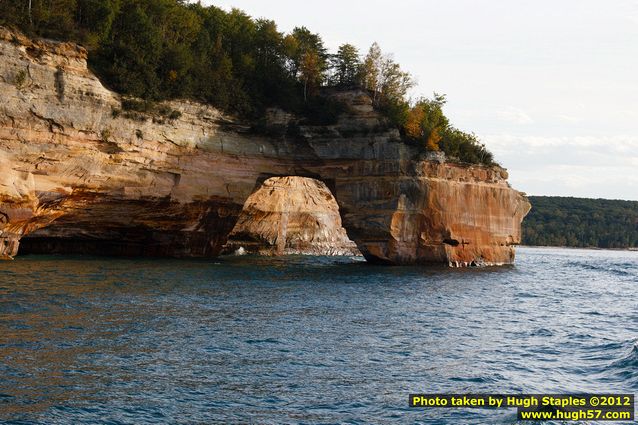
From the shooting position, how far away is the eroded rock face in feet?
192

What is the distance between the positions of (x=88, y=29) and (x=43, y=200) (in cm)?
1262

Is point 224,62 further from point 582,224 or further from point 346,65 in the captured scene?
point 582,224

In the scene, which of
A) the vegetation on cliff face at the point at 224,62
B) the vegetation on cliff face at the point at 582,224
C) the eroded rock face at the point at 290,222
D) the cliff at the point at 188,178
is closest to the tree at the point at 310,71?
the vegetation on cliff face at the point at 224,62

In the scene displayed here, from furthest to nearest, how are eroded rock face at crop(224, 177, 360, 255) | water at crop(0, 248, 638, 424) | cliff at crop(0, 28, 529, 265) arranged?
1. eroded rock face at crop(224, 177, 360, 255)
2. cliff at crop(0, 28, 529, 265)
3. water at crop(0, 248, 638, 424)

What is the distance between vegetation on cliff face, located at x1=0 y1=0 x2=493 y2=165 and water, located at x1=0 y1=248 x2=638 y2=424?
15.3 meters

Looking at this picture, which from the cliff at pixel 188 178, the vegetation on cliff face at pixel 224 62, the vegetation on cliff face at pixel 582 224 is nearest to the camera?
the cliff at pixel 188 178

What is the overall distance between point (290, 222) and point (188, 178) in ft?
70.3

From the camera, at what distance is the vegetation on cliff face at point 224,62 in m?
41.0

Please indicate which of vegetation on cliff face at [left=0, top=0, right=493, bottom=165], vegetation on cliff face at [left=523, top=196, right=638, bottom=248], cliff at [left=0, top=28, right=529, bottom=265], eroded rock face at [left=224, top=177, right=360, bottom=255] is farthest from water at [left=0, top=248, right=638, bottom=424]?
vegetation on cliff face at [left=523, top=196, right=638, bottom=248]

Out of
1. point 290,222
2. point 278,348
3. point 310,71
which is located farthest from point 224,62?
point 278,348

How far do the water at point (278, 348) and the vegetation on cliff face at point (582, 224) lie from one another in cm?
11350

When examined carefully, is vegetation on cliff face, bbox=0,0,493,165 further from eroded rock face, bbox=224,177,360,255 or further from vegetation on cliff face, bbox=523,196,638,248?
vegetation on cliff face, bbox=523,196,638,248

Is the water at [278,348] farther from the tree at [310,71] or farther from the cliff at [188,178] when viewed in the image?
the tree at [310,71]

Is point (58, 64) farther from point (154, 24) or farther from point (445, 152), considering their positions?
point (445, 152)
